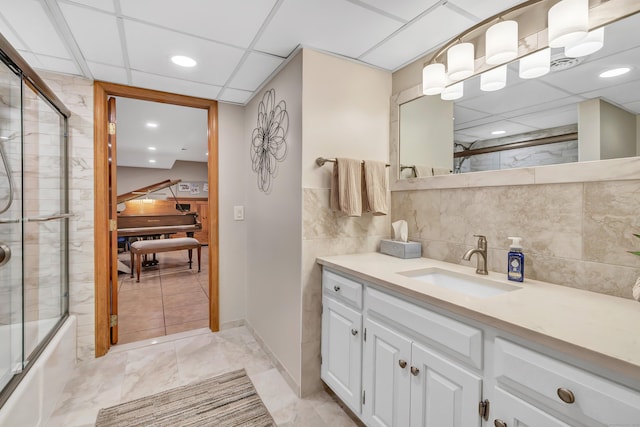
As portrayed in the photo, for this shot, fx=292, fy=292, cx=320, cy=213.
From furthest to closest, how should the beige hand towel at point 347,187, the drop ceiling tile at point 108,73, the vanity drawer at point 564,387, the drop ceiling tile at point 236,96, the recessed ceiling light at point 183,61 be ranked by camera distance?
the drop ceiling tile at point 236,96
the drop ceiling tile at point 108,73
the recessed ceiling light at point 183,61
the beige hand towel at point 347,187
the vanity drawer at point 564,387

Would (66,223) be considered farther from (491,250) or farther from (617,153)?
(617,153)

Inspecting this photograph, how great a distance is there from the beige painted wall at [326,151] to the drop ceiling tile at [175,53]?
0.57m

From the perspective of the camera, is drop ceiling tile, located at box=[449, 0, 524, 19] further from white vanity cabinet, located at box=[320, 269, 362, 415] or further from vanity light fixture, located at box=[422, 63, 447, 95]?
white vanity cabinet, located at box=[320, 269, 362, 415]

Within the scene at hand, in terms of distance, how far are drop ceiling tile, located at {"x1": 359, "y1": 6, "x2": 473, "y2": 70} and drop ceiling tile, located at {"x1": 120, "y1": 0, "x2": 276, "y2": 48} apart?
2.38 feet

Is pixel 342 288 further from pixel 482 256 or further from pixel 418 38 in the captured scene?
pixel 418 38

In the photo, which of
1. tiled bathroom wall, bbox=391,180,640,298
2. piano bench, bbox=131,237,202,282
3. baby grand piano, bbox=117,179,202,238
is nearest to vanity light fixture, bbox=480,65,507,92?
tiled bathroom wall, bbox=391,180,640,298

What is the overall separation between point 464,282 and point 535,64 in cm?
106

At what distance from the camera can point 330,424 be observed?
162 cm

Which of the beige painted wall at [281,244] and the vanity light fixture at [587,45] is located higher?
the vanity light fixture at [587,45]

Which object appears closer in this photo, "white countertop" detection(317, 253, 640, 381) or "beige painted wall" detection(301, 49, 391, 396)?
"white countertop" detection(317, 253, 640, 381)

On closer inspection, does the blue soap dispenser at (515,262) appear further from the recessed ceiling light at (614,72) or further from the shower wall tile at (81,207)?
the shower wall tile at (81,207)

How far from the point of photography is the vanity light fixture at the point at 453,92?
164 centimetres

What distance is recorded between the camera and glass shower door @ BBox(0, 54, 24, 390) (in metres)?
1.54

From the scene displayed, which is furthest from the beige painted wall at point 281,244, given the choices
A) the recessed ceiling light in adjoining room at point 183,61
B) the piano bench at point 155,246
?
the piano bench at point 155,246
